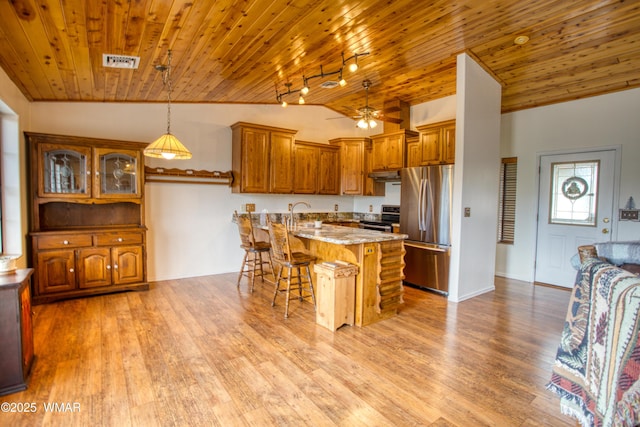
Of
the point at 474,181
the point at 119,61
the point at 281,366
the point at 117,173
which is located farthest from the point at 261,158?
the point at 281,366

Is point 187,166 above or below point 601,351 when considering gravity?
above

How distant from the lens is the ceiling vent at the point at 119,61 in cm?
301

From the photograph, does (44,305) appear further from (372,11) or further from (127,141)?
(372,11)

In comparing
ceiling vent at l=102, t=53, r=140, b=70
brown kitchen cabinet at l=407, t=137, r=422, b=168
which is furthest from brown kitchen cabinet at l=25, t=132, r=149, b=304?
brown kitchen cabinet at l=407, t=137, r=422, b=168

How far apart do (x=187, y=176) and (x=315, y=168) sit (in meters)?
2.22

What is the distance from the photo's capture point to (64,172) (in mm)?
4023

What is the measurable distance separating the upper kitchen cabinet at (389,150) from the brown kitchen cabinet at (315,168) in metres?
0.75

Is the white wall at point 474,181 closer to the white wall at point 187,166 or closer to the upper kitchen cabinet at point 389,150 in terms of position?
the upper kitchen cabinet at point 389,150

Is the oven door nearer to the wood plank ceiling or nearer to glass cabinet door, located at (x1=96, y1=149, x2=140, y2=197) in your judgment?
the wood plank ceiling

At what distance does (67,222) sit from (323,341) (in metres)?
3.80

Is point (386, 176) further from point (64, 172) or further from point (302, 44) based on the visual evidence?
point (64, 172)

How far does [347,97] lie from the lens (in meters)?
5.89

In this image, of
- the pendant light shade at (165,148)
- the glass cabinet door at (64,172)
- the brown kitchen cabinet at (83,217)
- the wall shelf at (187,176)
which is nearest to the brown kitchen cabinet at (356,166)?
the wall shelf at (187,176)

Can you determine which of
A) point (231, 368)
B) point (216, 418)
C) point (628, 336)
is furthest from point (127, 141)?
point (628, 336)
